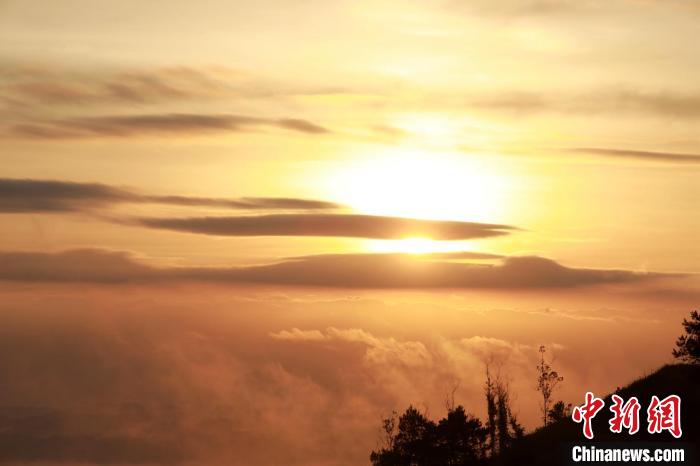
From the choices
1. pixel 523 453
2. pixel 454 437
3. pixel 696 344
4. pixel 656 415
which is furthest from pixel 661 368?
pixel 454 437

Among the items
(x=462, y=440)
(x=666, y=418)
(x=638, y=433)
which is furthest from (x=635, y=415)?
(x=462, y=440)

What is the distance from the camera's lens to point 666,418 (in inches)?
3620

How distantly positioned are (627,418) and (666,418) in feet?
19.9

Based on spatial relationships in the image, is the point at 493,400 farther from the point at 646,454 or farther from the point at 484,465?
the point at 646,454

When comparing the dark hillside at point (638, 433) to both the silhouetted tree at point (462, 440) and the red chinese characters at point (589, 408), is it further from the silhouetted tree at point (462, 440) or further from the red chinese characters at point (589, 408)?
the silhouetted tree at point (462, 440)

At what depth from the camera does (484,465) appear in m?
137

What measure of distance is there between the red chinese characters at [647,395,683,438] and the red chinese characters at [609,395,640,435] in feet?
6.21

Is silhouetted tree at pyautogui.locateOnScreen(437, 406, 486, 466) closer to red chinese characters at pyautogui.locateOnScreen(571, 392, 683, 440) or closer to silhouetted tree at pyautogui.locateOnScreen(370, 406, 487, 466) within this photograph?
silhouetted tree at pyautogui.locateOnScreen(370, 406, 487, 466)

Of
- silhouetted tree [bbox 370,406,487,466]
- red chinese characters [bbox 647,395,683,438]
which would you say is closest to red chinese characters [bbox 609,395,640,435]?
red chinese characters [bbox 647,395,683,438]

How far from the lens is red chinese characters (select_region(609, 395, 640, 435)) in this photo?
9588cm

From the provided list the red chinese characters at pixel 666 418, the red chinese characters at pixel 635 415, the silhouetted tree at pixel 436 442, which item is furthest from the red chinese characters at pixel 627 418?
the silhouetted tree at pixel 436 442

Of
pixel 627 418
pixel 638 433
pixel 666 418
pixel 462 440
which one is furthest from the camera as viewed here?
pixel 462 440

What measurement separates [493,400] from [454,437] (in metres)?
20.2

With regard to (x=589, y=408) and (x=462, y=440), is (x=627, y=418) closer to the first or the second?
(x=589, y=408)
